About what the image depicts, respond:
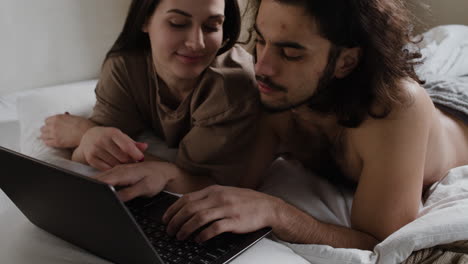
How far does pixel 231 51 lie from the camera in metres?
1.10

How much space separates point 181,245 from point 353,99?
16.8 inches

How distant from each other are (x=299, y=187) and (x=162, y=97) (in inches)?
15.6

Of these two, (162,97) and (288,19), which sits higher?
(288,19)

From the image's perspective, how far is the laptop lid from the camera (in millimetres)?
553

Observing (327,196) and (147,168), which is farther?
(327,196)

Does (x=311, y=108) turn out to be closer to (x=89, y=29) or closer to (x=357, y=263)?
(x=357, y=263)

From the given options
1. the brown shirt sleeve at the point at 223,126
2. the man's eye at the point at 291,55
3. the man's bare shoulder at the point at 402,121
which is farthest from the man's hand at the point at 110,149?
the man's bare shoulder at the point at 402,121

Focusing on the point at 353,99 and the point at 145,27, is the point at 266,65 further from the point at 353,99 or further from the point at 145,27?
the point at 145,27

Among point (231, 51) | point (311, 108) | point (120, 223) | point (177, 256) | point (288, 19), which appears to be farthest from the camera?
point (231, 51)

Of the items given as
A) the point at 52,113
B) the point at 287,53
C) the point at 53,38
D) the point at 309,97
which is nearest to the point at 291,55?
the point at 287,53

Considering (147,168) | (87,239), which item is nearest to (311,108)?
(147,168)

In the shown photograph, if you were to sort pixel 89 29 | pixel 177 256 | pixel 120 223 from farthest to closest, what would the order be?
pixel 89 29, pixel 177 256, pixel 120 223

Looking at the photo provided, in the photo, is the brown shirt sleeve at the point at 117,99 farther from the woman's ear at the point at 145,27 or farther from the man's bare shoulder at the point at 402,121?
the man's bare shoulder at the point at 402,121

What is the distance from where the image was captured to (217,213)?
2.39ft
